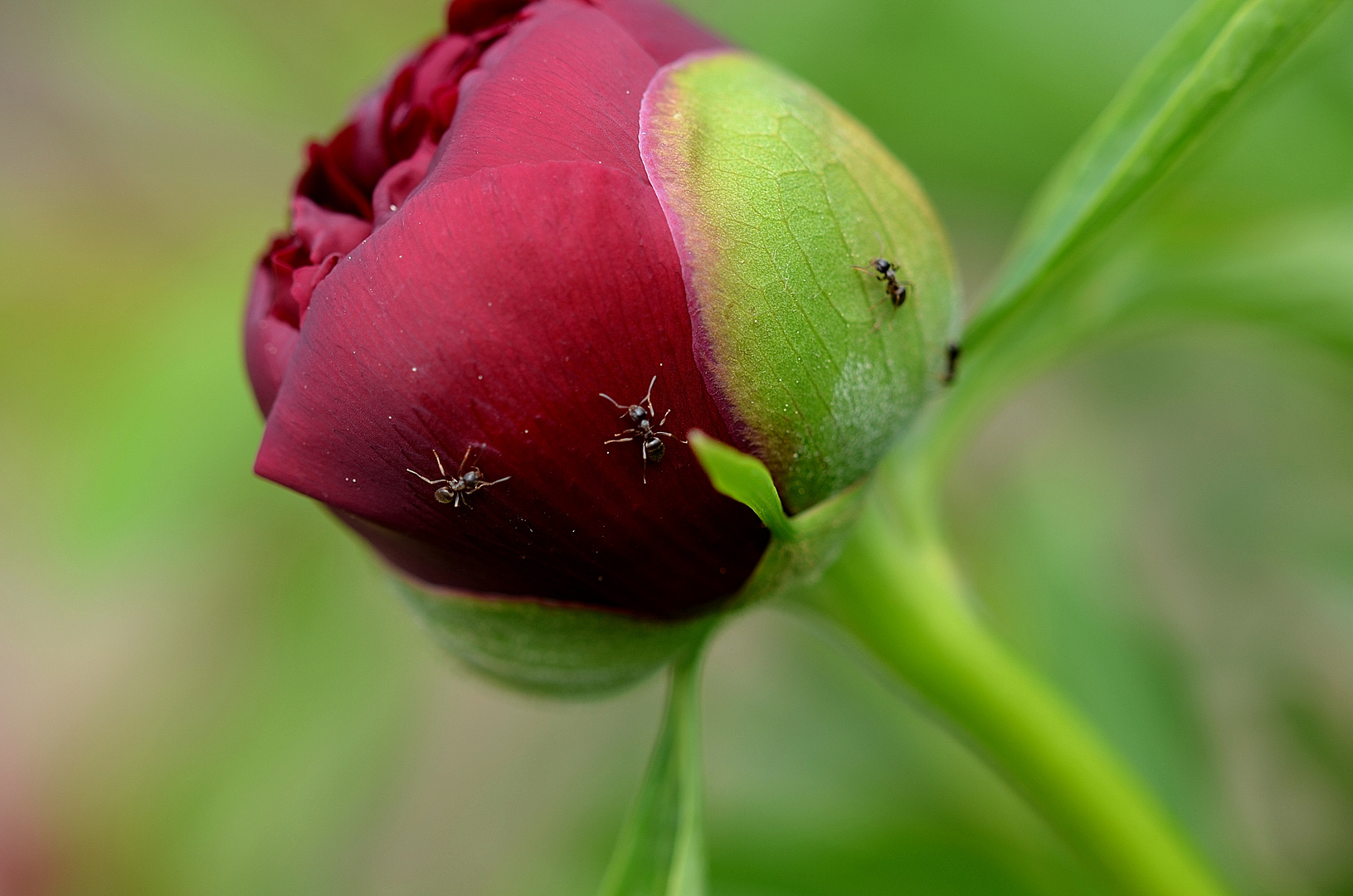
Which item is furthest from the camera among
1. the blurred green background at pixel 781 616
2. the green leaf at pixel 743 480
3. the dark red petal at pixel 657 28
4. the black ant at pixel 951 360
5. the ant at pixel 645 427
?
the blurred green background at pixel 781 616

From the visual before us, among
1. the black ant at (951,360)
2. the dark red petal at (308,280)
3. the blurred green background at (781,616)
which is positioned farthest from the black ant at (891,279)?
the blurred green background at (781,616)

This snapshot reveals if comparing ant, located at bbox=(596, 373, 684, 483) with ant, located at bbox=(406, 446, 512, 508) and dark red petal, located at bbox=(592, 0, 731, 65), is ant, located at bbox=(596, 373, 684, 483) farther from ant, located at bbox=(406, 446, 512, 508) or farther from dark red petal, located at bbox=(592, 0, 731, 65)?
dark red petal, located at bbox=(592, 0, 731, 65)

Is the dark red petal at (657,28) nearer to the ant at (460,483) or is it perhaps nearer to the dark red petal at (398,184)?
the dark red petal at (398,184)

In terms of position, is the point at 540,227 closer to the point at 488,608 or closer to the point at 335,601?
the point at 488,608

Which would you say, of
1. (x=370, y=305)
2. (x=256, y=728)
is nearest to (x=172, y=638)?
(x=256, y=728)

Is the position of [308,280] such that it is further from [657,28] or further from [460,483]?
[657,28]
